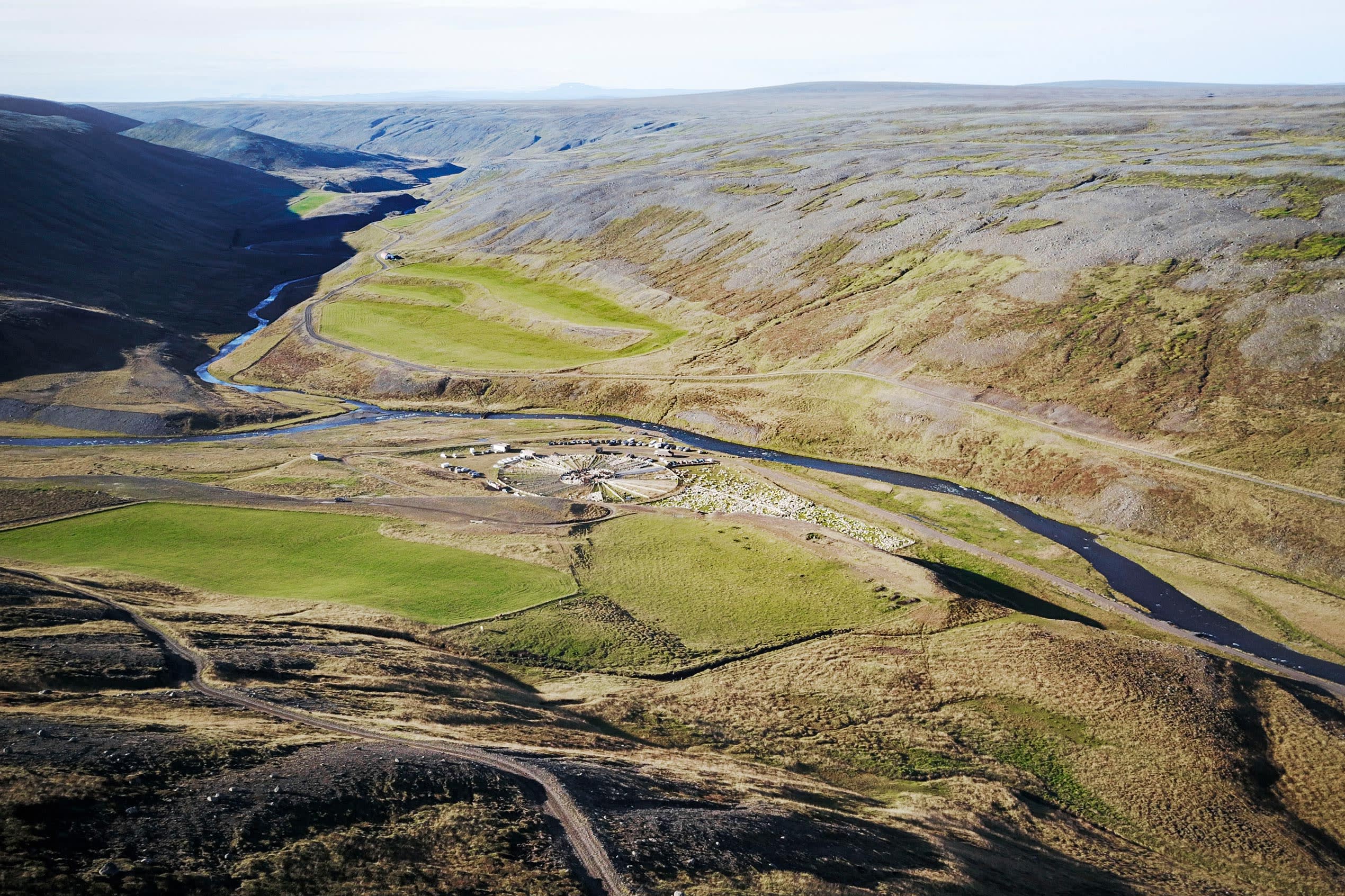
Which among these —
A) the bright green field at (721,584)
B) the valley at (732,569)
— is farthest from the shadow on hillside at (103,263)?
the bright green field at (721,584)

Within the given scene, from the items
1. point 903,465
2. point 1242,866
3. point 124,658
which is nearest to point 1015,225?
point 903,465

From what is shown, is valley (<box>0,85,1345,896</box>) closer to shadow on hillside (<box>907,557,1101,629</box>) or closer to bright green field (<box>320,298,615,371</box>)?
shadow on hillside (<box>907,557,1101,629</box>)

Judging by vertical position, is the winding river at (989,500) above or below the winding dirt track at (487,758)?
below

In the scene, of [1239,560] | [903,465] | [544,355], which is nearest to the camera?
[1239,560]

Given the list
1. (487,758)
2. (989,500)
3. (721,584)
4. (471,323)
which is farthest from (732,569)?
(471,323)

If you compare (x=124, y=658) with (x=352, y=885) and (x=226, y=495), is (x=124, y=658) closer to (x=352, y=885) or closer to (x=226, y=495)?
(x=352, y=885)

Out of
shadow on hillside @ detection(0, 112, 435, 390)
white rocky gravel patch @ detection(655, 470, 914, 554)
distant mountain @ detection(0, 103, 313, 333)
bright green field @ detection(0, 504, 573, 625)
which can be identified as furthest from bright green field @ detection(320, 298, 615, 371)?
bright green field @ detection(0, 504, 573, 625)

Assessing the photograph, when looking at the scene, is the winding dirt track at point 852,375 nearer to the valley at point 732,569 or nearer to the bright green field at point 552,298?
the valley at point 732,569

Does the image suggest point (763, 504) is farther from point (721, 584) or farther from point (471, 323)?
point (471, 323)
